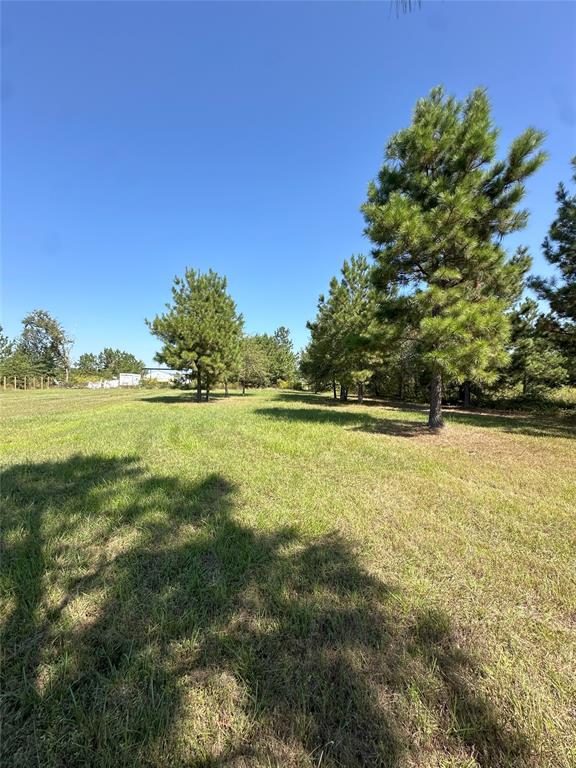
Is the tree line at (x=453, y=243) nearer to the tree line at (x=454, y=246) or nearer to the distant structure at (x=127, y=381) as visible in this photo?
the tree line at (x=454, y=246)

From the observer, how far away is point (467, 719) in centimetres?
146

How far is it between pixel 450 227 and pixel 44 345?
73729 millimetres

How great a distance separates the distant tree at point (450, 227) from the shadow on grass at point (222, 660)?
6.83 meters

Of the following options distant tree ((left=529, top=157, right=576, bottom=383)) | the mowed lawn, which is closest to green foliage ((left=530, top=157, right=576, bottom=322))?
distant tree ((left=529, top=157, right=576, bottom=383))

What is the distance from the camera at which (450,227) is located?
8.00 meters

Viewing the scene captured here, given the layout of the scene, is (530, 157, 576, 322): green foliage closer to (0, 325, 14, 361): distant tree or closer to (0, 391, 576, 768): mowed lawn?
(0, 391, 576, 768): mowed lawn

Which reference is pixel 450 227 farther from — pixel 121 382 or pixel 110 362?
pixel 110 362

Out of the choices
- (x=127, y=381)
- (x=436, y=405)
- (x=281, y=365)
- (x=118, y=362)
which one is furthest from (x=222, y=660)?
(x=118, y=362)

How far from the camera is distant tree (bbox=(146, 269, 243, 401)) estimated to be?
1853 centimetres

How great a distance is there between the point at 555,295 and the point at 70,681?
484 inches

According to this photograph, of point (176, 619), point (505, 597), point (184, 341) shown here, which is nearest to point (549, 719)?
point (505, 597)

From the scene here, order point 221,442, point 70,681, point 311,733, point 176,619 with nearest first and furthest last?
point 311,733 < point 70,681 < point 176,619 < point 221,442

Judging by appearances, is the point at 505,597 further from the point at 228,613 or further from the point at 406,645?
the point at 228,613

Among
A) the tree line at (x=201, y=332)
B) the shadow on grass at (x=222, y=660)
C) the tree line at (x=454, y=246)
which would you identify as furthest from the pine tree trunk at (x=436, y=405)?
the tree line at (x=201, y=332)
